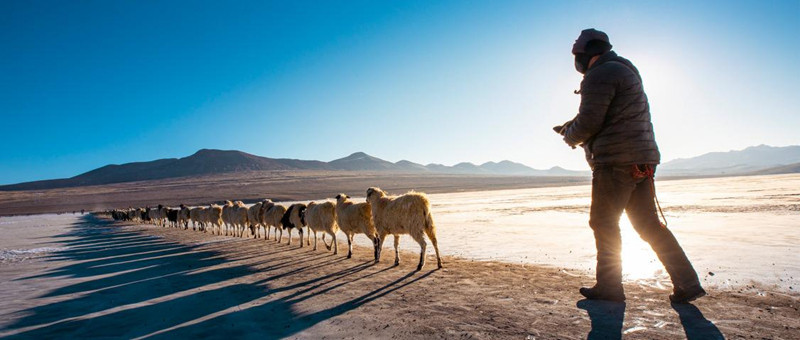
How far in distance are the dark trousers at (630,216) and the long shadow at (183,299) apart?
3352 millimetres

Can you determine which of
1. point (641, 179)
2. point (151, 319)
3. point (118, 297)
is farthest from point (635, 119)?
point (118, 297)

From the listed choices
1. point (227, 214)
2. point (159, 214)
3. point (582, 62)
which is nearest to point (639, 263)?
point (582, 62)

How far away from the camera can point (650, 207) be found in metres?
4.34

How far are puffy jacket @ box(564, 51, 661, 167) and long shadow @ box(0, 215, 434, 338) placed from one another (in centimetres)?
380

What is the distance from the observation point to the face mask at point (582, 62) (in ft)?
15.3

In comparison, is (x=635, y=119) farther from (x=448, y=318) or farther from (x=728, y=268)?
(x=728, y=268)

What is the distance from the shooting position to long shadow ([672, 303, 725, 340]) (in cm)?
360

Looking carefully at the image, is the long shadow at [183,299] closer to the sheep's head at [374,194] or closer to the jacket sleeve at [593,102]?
the sheep's head at [374,194]

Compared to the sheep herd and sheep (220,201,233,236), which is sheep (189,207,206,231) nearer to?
sheep (220,201,233,236)

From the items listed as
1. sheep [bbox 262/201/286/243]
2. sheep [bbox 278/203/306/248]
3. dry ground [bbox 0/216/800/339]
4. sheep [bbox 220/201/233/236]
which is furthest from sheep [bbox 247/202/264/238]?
dry ground [bbox 0/216/800/339]

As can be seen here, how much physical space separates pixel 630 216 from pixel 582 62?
1.92 metres

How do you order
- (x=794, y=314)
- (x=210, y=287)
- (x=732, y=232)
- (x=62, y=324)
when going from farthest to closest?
(x=732, y=232)
(x=210, y=287)
(x=62, y=324)
(x=794, y=314)

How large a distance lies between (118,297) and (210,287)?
140cm

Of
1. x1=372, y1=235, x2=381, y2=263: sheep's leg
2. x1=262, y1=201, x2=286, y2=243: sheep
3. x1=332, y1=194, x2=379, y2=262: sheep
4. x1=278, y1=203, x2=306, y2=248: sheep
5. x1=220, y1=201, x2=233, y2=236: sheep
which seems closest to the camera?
x1=372, y1=235, x2=381, y2=263: sheep's leg
